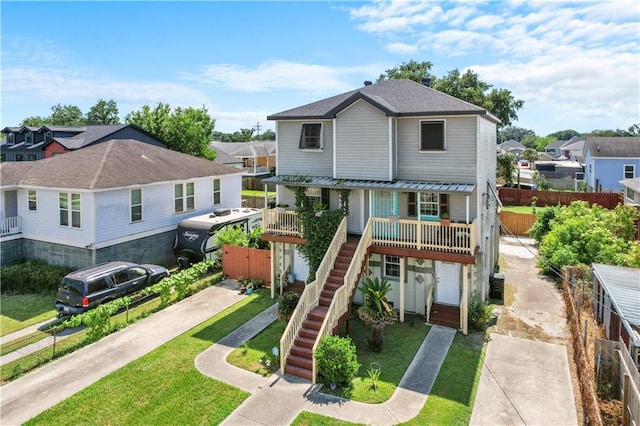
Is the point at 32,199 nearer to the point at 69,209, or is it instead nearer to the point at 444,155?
the point at 69,209

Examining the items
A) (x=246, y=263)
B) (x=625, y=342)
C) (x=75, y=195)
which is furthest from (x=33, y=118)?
(x=625, y=342)

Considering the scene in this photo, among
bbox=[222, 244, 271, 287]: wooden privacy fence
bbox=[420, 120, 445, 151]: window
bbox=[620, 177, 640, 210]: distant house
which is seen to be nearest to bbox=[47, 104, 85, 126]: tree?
bbox=[222, 244, 271, 287]: wooden privacy fence

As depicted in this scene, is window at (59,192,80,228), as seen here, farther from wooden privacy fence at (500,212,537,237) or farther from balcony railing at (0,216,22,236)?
wooden privacy fence at (500,212,537,237)

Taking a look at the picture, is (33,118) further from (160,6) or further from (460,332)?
(460,332)

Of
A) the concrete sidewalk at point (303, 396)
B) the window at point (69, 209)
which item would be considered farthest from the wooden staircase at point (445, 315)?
the window at point (69, 209)

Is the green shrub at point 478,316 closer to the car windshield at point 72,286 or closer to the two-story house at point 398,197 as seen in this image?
the two-story house at point 398,197

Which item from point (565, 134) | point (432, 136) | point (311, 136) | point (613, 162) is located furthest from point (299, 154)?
point (565, 134)
